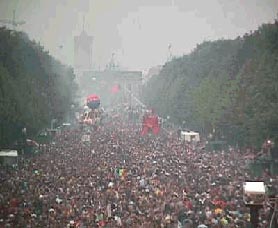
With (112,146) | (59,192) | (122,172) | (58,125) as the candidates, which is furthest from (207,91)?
(59,192)

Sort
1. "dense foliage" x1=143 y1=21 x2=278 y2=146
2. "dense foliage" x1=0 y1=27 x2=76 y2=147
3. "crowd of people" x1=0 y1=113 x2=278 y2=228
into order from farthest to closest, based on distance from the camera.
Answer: "dense foliage" x1=0 y1=27 x2=76 y2=147 → "dense foliage" x1=143 y1=21 x2=278 y2=146 → "crowd of people" x1=0 y1=113 x2=278 y2=228

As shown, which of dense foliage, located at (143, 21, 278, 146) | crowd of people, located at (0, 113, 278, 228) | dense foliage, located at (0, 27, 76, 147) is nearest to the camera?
crowd of people, located at (0, 113, 278, 228)

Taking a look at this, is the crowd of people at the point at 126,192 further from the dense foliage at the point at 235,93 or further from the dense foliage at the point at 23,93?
the dense foliage at the point at 23,93

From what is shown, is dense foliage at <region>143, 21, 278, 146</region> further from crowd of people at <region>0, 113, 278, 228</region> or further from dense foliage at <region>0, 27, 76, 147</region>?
dense foliage at <region>0, 27, 76, 147</region>

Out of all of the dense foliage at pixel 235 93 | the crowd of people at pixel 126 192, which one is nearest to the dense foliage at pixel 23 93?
the crowd of people at pixel 126 192

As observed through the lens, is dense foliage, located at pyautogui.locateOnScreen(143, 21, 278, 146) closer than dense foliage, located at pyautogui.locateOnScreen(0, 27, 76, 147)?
Yes

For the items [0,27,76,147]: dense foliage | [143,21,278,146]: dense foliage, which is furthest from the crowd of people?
[0,27,76,147]: dense foliage

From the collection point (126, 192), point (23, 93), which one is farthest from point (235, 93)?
point (126, 192)

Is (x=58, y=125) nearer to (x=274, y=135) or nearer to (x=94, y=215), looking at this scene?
(x=274, y=135)
